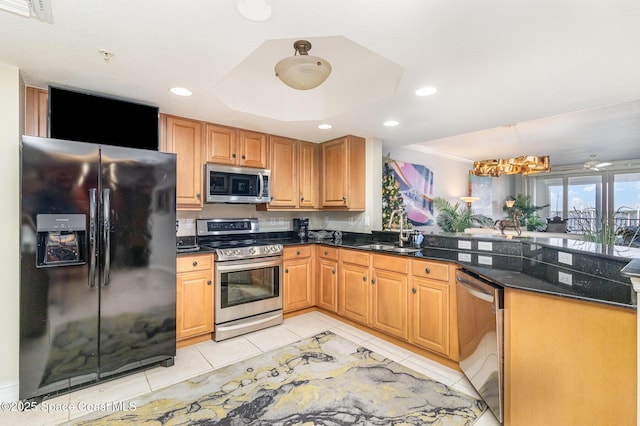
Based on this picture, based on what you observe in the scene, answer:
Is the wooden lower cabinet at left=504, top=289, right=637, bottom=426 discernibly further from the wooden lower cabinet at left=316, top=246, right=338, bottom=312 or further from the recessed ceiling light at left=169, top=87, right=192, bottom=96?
the recessed ceiling light at left=169, top=87, right=192, bottom=96

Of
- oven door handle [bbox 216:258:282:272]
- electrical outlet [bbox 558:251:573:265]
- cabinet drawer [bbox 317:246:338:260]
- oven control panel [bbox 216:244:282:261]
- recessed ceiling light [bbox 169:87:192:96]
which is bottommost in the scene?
oven door handle [bbox 216:258:282:272]

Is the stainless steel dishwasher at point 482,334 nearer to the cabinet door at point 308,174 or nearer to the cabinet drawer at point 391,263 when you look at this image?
the cabinet drawer at point 391,263

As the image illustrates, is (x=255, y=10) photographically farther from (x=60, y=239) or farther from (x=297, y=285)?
(x=297, y=285)

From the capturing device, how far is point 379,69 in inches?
93.3

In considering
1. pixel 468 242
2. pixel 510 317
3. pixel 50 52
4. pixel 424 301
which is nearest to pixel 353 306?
pixel 424 301

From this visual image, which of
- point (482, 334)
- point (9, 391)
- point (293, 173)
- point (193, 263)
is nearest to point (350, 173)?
point (293, 173)

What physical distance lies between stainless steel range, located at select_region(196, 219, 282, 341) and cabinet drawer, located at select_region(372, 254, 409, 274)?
1.11 m

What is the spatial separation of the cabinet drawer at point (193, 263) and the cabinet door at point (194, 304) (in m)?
0.05

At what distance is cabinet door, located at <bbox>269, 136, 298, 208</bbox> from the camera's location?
3.72m

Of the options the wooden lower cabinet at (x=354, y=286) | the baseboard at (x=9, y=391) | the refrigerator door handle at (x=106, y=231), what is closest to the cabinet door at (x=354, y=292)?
the wooden lower cabinet at (x=354, y=286)

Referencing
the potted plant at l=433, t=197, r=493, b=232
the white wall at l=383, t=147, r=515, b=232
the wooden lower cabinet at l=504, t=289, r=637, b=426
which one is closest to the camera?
the wooden lower cabinet at l=504, t=289, r=637, b=426

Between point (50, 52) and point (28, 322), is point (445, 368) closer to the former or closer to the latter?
point (28, 322)

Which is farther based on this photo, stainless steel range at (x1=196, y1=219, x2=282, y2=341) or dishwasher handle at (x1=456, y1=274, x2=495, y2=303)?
stainless steel range at (x1=196, y1=219, x2=282, y2=341)

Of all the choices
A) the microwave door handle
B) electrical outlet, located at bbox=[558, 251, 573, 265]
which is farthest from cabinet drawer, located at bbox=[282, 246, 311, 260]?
electrical outlet, located at bbox=[558, 251, 573, 265]
